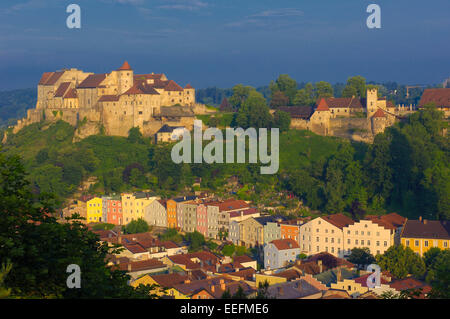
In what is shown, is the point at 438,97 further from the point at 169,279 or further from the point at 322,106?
the point at 169,279

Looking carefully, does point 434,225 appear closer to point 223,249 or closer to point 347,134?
point 223,249

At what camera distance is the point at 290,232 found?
49.4 metres

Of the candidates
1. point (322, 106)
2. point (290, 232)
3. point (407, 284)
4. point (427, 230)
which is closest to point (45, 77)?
point (322, 106)

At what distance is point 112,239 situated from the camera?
50.0 meters

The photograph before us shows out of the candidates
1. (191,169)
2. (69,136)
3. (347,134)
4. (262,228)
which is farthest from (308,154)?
(69,136)

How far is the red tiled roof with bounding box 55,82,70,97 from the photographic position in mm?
73750

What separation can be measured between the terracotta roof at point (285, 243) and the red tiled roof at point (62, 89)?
36.0 meters

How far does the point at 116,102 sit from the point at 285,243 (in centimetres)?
2933

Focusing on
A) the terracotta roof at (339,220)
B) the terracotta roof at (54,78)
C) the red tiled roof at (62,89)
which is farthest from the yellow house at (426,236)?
the terracotta roof at (54,78)

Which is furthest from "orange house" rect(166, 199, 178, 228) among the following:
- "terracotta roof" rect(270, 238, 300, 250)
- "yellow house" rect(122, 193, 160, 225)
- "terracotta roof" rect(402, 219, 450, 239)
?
"terracotta roof" rect(402, 219, 450, 239)

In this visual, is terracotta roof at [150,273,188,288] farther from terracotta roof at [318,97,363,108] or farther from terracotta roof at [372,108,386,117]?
terracotta roof at [318,97,363,108]

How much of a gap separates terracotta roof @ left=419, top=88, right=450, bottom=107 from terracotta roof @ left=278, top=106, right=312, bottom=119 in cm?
1121

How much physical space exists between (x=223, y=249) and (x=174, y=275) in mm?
12097

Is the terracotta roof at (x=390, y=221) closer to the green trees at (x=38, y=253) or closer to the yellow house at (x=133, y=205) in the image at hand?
the yellow house at (x=133, y=205)
